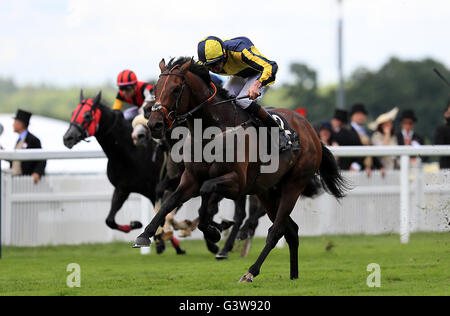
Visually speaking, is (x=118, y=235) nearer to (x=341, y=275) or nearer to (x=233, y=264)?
(x=233, y=264)

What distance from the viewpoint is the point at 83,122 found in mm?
9172

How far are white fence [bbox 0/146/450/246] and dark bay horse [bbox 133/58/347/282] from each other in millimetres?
2973

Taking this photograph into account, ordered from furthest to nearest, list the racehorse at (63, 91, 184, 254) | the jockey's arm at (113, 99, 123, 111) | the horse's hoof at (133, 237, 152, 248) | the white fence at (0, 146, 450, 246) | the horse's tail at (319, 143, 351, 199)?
the white fence at (0, 146, 450, 246) < the jockey's arm at (113, 99, 123, 111) < the racehorse at (63, 91, 184, 254) < the horse's tail at (319, 143, 351, 199) < the horse's hoof at (133, 237, 152, 248)

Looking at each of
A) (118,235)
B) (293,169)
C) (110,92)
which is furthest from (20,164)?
(110,92)

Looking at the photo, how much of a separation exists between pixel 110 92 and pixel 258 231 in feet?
189

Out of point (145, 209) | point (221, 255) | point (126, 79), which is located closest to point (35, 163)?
point (145, 209)

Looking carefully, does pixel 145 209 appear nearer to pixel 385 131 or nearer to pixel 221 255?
pixel 221 255

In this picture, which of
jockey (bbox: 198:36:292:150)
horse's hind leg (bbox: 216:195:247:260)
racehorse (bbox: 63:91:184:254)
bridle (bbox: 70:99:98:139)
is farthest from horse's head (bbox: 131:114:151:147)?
jockey (bbox: 198:36:292:150)

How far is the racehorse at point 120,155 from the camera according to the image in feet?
30.7

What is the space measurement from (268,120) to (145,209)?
3747 mm

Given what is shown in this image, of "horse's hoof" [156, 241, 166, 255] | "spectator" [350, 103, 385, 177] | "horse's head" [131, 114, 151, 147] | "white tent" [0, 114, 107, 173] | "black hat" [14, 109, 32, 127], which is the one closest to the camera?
"horse's head" [131, 114, 151, 147]

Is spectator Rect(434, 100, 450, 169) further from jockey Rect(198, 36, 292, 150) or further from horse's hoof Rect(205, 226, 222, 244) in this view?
horse's hoof Rect(205, 226, 222, 244)

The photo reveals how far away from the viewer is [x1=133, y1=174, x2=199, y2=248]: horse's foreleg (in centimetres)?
604

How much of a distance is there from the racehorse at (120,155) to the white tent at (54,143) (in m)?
4.12
